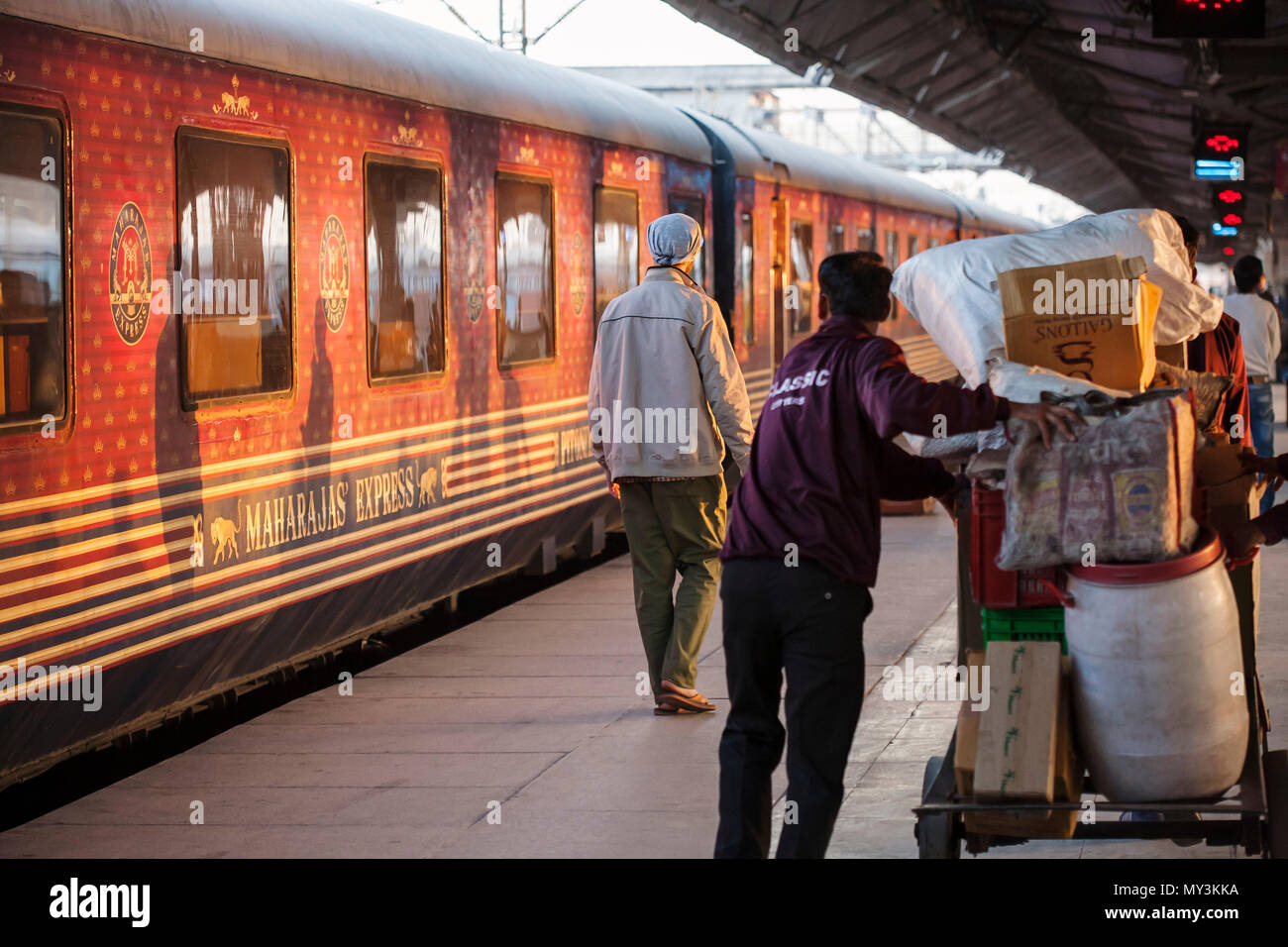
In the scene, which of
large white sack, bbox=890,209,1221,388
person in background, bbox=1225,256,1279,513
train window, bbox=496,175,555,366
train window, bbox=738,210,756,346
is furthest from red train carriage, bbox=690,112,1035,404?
large white sack, bbox=890,209,1221,388

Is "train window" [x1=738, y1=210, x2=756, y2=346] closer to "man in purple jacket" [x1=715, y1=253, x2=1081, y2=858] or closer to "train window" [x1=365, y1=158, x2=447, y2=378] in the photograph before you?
"train window" [x1=365, y1=158, x2=447, y2=378]

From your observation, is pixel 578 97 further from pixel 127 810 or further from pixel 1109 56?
pixel 1109 56

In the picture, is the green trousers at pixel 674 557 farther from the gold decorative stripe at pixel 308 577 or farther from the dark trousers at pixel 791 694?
the dark trousers at pixel 791 694

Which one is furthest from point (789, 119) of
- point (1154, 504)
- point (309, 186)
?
point (1154, 504)

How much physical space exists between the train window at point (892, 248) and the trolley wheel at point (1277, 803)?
17364 mm

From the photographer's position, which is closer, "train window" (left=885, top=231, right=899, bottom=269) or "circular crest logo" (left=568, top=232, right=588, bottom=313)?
"circular crest logo" (left=568, top=232, right=588, bottom=313)

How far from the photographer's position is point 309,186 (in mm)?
7957

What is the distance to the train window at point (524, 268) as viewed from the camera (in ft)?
34.1

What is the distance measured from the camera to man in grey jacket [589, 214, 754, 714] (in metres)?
7.30

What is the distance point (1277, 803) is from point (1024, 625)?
0.80 m

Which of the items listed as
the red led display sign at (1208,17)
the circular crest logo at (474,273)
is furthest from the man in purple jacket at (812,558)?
the red led display sign at (1208,17)

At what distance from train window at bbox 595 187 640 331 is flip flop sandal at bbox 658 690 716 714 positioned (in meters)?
4.73

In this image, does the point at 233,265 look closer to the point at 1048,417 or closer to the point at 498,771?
the point at 498,771

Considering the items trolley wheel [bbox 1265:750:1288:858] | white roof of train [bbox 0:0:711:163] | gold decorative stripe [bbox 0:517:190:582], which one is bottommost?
trolley wheel [bbox 1265:750:1288:858]
